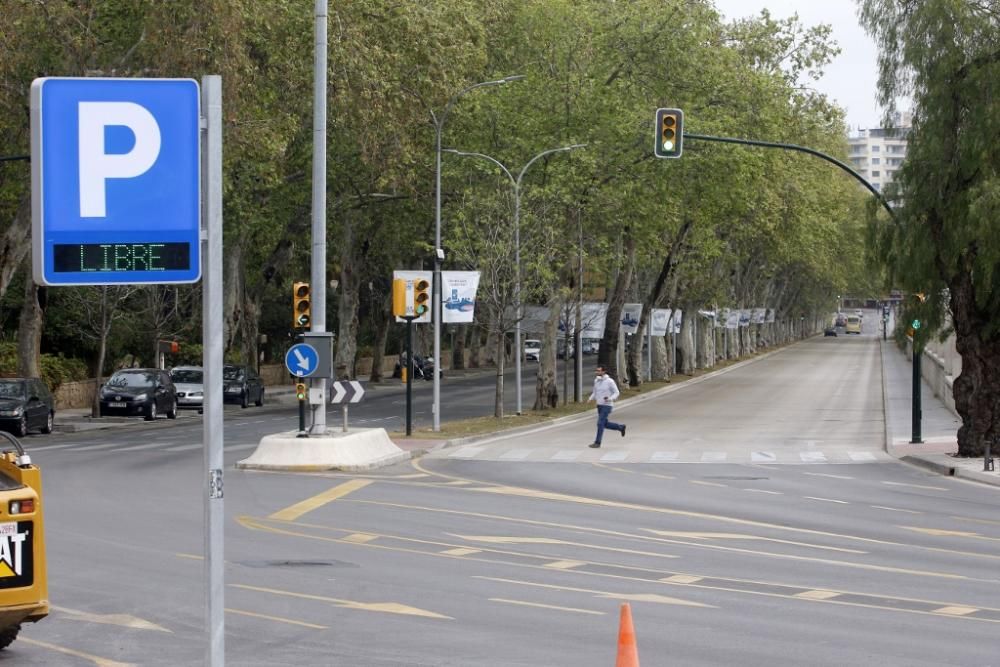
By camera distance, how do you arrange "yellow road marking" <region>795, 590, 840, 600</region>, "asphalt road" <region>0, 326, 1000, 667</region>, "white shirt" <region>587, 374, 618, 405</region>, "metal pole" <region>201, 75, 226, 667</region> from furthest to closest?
"white shirt" <region>587, 374, 618, 405</region> < "yellow road marking" <region>795, 590, 840, 600</region> < "asphalt road" <region>0, 326, 1000, 667</region> < "metal pole" <region>201, 75, 226, 667</region>

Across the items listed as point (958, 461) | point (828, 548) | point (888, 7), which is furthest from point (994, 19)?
point (828, 548)

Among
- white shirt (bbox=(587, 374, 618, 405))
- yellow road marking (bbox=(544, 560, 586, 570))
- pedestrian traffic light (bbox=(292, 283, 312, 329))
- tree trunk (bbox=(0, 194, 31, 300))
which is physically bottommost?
yellow road marking (bbox=(544, 560, 586, 570))

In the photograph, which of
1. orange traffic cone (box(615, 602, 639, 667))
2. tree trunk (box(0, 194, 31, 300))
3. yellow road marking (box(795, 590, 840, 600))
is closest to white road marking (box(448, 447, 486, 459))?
tree trunk (box(0, 194, 31, 300))

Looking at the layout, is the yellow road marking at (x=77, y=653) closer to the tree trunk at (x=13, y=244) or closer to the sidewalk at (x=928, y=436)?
the sidewalk at (x=928, y=436)

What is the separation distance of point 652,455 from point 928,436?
10.2 meters

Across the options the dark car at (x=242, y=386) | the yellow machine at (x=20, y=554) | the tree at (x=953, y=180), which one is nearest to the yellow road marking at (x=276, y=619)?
the yellow machine at (x=20, y=554)

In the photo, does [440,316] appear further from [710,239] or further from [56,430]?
[710,239]

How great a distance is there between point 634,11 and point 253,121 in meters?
18.4

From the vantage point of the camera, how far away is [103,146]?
647cm

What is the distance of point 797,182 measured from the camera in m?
71.6

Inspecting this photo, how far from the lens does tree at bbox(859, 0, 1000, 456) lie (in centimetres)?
3278

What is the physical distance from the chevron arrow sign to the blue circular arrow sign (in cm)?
216

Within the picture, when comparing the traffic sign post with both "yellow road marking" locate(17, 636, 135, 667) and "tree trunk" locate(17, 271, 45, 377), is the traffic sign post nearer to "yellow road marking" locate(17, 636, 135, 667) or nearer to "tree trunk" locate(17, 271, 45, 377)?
"tree trunk" locate(17, 271, 45, 377)

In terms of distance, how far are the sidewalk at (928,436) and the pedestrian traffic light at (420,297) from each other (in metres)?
11.3
